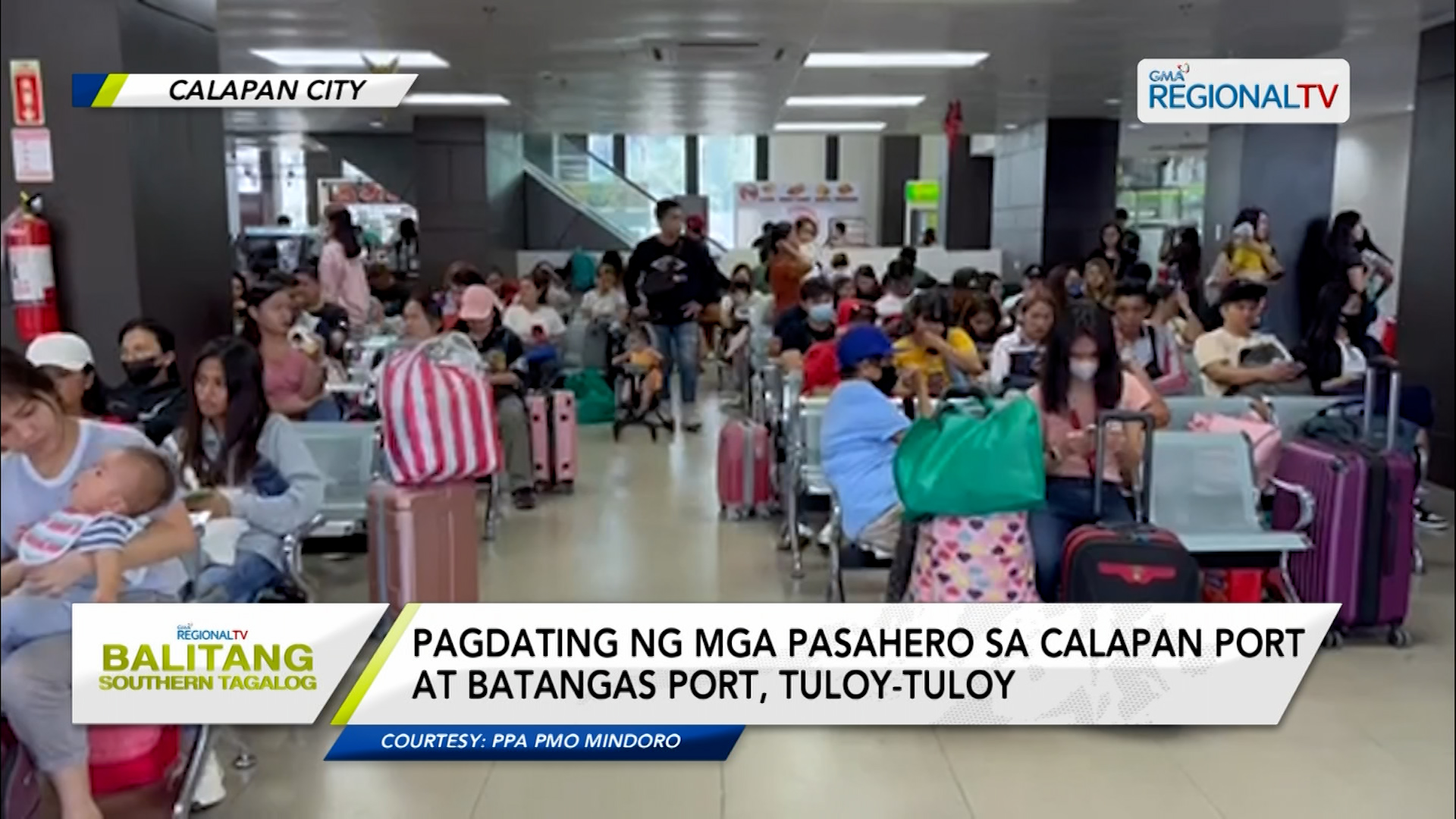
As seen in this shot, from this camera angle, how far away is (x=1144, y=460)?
3.43m

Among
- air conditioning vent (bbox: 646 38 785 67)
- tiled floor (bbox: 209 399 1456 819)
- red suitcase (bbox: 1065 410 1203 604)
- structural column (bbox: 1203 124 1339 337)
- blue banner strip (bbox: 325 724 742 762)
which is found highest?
air conditioning vent (bbox: 646 38 785 67)

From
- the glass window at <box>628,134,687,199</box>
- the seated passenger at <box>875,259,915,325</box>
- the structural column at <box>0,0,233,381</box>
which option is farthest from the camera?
the glass window at <box>628,134,687,199</box>

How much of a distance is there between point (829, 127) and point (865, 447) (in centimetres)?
618

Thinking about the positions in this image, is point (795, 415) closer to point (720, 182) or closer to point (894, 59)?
point (894, 59)

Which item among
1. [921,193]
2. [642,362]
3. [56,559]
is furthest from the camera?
[921,193]

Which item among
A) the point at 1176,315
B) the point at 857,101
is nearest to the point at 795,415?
the point at 1176,315

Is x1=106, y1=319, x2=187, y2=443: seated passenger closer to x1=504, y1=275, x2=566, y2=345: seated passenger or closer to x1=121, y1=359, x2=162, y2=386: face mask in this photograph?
x1=121, y1=359, x2=162, y2=386: face mask

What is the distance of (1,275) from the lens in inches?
83.0

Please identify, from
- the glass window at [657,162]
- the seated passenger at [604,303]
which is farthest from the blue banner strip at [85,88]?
the glass window at [657,162]

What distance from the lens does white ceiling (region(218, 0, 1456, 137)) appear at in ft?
8.46

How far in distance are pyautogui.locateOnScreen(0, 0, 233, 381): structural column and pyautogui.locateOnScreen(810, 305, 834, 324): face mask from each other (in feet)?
11.0

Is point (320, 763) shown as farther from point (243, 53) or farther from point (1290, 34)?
point (1290, 34)

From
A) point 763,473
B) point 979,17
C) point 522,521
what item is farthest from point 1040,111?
point 522,521

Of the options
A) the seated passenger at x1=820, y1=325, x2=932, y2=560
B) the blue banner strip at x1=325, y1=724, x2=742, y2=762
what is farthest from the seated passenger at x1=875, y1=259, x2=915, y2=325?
the blue banner strip at x1=325, y1=724, x2=742, y2=762
